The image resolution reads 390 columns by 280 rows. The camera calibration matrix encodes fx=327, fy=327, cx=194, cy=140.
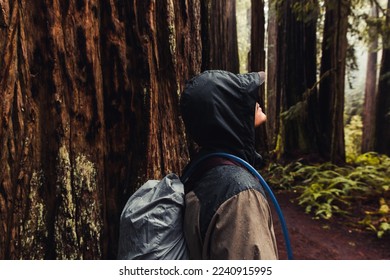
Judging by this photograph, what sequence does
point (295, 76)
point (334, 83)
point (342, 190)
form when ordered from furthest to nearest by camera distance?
1. point (295, 76)
2. point (334, 83)
3. point (342, 190)

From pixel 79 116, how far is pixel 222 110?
948 mm

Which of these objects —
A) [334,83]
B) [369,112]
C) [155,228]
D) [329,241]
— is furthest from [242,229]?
[369,112]

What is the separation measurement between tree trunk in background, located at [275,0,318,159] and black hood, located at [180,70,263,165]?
773 centimetres

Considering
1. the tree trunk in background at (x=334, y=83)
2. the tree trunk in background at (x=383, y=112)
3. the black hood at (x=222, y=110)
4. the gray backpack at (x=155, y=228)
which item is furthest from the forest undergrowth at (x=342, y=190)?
the gray backpack at (x=155, y=228)

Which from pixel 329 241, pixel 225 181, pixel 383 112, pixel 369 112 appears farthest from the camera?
pixel 369 112

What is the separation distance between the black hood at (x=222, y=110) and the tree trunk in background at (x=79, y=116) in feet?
2.21

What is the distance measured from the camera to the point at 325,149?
892cm

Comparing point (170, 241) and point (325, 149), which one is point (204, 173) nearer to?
point (170, 241)

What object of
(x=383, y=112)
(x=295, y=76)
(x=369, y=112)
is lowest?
(x=369, y=112)

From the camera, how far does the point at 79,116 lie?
2008 millimetres

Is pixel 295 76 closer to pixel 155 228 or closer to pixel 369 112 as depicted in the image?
pixel 369 112

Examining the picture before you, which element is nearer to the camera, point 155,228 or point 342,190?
point 155,228

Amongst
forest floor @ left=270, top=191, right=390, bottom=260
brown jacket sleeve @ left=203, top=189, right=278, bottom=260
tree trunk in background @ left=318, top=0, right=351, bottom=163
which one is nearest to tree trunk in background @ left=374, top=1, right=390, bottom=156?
tree trunk in background @ left=318, top=0, right=351, bottom=163
